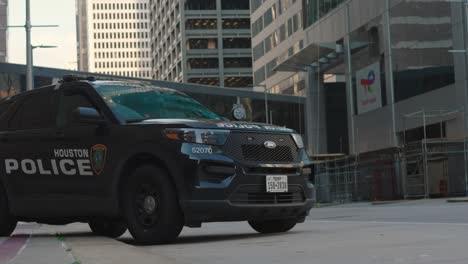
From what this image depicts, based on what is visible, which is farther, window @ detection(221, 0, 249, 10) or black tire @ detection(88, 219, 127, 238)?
window @ detection(221, 0, 249, 10)

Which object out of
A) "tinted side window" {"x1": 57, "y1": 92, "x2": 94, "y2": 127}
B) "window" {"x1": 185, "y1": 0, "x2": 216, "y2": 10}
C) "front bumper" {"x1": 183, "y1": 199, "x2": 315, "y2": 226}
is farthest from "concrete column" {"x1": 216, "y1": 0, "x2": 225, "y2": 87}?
"front bumper" {"x1": 183, "y1": 199, "x2": 315, "y2": 226}

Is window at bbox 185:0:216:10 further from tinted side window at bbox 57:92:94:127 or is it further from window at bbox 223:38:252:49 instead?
tinted side window at bbox 57:92:94:127

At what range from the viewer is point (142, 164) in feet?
27.7

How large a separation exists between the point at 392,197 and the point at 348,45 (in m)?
13.4

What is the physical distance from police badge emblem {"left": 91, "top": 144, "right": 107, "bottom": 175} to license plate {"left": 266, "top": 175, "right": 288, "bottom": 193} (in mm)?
1912

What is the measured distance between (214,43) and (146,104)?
11310cm

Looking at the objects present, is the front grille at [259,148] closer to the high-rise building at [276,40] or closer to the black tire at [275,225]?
the black tire at [275,225]

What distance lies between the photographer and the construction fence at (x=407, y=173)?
104ft

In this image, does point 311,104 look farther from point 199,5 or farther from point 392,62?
point 199,5

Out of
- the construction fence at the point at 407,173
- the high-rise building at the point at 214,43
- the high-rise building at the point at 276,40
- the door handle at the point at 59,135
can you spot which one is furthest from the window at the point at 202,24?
the door handle at the point at 59,135

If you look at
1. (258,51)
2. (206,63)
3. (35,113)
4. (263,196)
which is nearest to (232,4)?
(206,63)

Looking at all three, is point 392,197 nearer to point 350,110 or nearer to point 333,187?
point 333,187

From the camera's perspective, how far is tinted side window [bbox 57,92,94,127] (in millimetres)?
9289

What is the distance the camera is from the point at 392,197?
34219 millimetres
